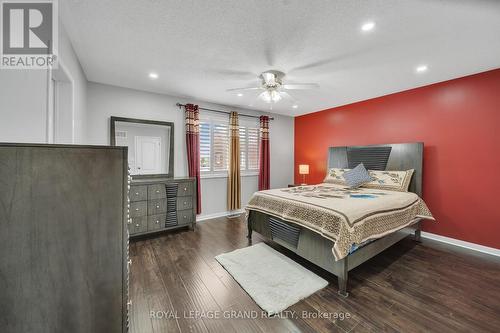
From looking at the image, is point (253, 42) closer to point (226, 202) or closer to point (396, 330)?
point (396, 330)

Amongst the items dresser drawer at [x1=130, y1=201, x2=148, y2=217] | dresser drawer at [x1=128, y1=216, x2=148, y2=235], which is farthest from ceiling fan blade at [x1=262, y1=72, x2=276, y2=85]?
dresser drawer at [x1=128, y1=216, x2=148, y2=235]

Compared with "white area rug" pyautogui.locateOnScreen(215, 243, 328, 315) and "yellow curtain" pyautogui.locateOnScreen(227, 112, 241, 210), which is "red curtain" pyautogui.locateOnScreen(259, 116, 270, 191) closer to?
"yellow curtain" pyautogui.locateOnScreen(227, 112, 241, 210)

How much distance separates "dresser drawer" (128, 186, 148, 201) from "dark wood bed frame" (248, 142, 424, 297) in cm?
173

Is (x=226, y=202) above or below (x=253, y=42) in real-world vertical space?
below

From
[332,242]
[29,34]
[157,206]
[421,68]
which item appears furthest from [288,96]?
[29,34]

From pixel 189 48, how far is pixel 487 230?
4.69 metres

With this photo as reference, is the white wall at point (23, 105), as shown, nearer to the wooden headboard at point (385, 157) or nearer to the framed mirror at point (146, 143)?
the framed mirror at point (146, 143)

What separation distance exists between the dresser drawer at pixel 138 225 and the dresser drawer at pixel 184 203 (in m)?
0.57

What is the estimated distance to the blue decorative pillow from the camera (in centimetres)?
368

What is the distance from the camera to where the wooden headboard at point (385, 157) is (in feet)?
11.3

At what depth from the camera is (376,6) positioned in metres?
1.68

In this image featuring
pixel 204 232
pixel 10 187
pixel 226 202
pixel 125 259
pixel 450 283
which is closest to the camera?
pixel 10 187

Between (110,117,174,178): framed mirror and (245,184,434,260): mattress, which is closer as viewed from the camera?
(245,184,434,260): mattress

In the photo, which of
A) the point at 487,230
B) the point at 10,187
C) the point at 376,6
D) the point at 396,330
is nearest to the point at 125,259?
the point at 10,187
